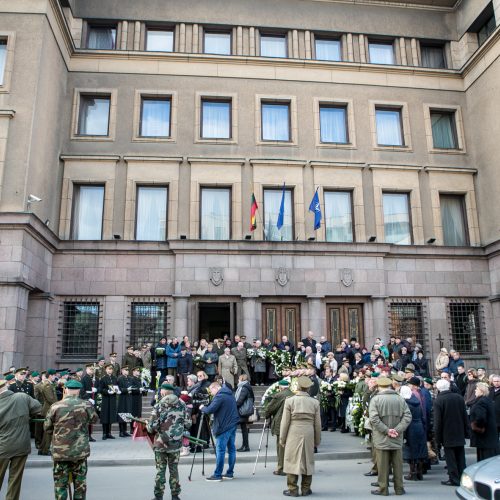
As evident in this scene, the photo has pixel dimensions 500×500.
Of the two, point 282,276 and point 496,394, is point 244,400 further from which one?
point 282,276

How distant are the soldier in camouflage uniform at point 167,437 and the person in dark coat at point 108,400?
23.3 feet

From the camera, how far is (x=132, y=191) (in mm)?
23031

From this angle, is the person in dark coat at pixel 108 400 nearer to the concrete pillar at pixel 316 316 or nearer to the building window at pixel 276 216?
the concrete pillar at pixel 316 316

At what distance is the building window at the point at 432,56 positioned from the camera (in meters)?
26.8

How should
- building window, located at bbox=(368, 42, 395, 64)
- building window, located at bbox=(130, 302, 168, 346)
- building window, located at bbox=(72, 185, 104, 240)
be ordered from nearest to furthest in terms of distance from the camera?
building window, located at bbox=(130, 302, 168, 346), building window, located at bbox=(72, 185, 104, 240), building window, located at bbox=(368, 42, 395, 64)

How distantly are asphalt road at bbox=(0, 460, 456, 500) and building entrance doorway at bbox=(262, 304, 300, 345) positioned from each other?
10676 mm

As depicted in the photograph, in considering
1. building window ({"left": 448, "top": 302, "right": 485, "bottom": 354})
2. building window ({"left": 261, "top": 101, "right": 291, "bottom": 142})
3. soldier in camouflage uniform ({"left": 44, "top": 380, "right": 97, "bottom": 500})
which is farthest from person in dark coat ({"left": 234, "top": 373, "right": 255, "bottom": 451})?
building window ({"left": 261, "top": 101, "right": 291, "bottom": 142})

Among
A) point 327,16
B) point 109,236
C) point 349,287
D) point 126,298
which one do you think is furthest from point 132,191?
point 327,16

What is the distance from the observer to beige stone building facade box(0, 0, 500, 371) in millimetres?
21875

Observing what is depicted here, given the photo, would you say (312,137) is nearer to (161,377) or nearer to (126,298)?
(126,298)

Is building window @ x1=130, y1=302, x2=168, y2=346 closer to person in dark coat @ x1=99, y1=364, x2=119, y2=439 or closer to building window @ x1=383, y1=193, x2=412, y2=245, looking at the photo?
person in dark coat @ x1=99, y1=364, x2=119, y2=439

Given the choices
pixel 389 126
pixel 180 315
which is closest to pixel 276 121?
pixel 389 126

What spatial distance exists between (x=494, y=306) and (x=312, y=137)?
36.8 feet

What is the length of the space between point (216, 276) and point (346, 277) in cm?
564
